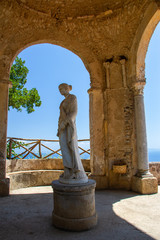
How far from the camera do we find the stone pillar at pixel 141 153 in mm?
5644

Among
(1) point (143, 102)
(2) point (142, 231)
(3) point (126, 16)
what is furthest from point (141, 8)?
(2) point (142, 231)

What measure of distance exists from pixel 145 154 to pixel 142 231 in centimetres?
321

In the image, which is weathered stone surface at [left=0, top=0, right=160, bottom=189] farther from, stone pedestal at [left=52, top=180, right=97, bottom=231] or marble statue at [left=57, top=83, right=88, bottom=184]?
stone pedestal at [left=52, top=180, right=97, bottom=231]

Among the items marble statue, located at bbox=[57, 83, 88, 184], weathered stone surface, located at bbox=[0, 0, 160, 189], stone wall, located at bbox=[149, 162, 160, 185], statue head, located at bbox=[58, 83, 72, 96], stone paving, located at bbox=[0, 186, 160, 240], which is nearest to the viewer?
stone paving, located at bbox=[0, 186, 160, 240]

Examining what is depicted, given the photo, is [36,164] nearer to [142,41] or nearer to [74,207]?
[74,207]

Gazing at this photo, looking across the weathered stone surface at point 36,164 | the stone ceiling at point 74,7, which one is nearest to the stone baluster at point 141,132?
the weathered stone surface at point 36,164

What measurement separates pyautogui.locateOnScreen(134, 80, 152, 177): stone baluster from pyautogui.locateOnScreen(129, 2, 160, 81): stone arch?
1.35 ft

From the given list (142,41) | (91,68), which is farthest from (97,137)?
(142,41)

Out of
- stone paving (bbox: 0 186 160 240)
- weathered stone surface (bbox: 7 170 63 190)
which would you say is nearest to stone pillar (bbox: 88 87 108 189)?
stone paving (bbox: 0 186 160 240)

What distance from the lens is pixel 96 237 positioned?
2908 millimetres

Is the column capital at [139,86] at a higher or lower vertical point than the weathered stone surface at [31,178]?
higher

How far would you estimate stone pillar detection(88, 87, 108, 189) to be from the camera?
6.40 m

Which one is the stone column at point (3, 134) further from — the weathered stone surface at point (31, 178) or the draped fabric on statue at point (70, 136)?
the draped fabric on statue at point (70, 136)

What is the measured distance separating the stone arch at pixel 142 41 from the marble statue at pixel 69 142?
11.6 ft
